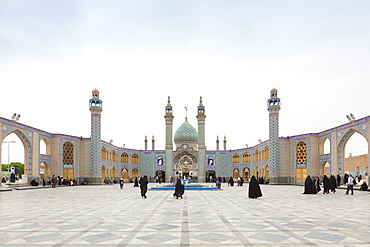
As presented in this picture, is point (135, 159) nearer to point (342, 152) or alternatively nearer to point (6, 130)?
point (6, 130)

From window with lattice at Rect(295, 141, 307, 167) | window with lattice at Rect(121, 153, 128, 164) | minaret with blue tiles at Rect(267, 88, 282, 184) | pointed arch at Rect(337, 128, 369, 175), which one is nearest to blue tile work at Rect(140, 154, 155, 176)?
window with lattice at Rect(121, 153, 128, 164)

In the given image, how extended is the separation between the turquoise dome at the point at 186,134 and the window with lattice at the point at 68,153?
49.5ft

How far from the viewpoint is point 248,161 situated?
1590 inches

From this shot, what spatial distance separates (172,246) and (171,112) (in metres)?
35.6

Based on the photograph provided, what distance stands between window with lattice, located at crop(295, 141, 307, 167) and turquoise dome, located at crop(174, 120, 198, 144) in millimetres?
15210

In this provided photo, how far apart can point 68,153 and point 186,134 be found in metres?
15.9

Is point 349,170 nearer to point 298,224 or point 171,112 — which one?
point 171,112

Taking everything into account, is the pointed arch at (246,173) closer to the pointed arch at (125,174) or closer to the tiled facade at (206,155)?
the tiled facade at (206,155)

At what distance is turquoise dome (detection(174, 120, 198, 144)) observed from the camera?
43094 mm

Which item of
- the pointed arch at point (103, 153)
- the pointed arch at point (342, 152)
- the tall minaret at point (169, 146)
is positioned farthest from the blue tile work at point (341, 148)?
the pointed arch at point (103, 153)

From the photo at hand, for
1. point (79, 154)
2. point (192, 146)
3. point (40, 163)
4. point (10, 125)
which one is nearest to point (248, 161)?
point (192, 146)

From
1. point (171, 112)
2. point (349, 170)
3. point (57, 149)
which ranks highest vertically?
point (171, 112)

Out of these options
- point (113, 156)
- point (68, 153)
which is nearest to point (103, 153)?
point (113, 156)

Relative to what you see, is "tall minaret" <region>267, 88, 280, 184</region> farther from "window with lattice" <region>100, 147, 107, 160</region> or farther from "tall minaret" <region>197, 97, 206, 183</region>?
"window with lattice" <region>100, 147, 107, 160</region>
